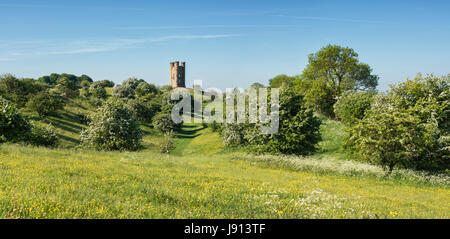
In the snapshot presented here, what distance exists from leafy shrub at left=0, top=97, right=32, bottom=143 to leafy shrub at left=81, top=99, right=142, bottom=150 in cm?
644

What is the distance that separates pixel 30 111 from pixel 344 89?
65458 millimetres

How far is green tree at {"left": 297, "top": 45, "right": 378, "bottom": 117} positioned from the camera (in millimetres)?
49469

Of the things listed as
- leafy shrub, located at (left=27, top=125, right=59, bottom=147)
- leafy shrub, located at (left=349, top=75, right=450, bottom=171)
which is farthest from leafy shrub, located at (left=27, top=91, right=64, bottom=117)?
leafy shrub, located at (left=349, top=75, right=450, bottom=171)

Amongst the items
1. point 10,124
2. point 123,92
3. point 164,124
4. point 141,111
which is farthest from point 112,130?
point 123,92

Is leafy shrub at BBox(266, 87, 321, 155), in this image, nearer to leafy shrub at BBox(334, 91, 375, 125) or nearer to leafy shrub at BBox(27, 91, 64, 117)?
leafy shrub at BBox(334, 91, 375, 125)

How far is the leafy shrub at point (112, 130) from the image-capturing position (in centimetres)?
3095

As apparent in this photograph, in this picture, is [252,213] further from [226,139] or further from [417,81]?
[226,139]


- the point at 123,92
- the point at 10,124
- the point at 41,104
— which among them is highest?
the point at 123,92

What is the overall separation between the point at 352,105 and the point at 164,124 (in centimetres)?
4714

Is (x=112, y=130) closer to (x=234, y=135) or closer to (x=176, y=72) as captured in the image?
(x=234, y=135)

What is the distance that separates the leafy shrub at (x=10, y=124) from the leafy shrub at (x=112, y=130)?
6.44 m

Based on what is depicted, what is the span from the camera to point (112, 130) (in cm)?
3153

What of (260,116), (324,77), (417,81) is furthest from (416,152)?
(324,77)

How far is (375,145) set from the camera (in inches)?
891
